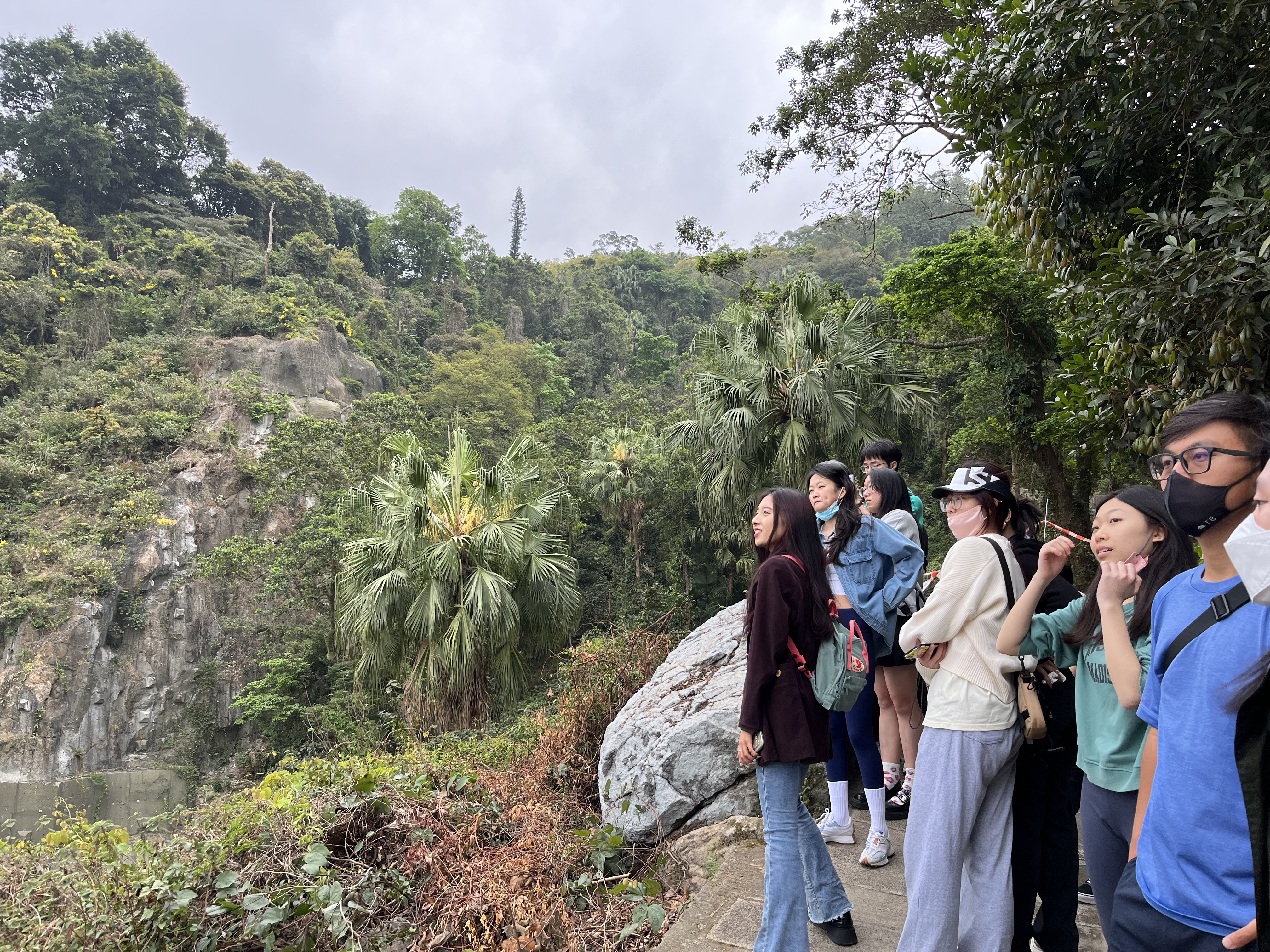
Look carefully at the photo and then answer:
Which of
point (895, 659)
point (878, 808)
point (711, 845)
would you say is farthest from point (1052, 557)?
point (711, 845)

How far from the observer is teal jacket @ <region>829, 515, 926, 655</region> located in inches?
117

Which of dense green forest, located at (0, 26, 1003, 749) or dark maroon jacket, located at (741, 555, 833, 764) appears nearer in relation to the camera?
dark maroon jacket, located at (741, 555, 833, 764)

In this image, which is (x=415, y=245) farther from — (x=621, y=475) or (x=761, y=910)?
(x=761, y=910)

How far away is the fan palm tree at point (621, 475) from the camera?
18906 mm

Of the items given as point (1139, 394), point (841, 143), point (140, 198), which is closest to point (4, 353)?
point (140, 198)

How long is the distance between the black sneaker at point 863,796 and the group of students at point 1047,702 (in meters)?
0.44

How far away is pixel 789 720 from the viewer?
7.60 ft

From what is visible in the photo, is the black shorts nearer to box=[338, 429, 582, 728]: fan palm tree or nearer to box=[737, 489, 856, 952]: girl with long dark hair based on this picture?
box=[737, 489, 856, 952]: girl with long dark hair

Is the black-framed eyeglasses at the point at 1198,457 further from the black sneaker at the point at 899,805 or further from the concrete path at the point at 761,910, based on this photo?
the black sneaker at the point at 899,805

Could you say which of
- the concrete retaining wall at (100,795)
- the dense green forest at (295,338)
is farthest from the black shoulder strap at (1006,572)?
the concrete retaining wall at (100,795)

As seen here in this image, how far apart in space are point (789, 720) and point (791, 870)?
17.9 inches

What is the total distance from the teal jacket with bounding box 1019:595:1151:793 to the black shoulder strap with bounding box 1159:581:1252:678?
53 cm

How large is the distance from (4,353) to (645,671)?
30584 millimetres

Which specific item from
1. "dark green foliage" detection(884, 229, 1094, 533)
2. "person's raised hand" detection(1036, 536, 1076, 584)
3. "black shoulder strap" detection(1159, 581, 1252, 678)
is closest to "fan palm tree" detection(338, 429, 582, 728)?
"dark green foliage" detection(884, 229, 1094, 533)
